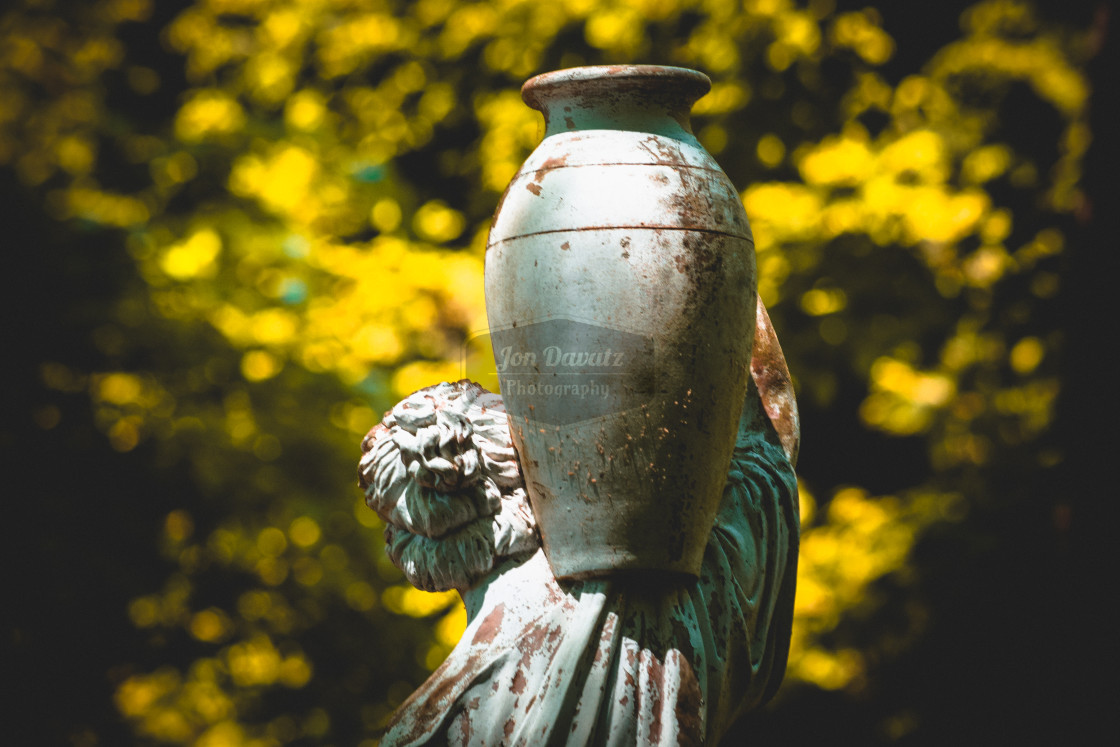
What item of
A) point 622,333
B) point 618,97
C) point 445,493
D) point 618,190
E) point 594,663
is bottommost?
point 594,663

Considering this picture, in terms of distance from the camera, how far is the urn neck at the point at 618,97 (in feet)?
5.87

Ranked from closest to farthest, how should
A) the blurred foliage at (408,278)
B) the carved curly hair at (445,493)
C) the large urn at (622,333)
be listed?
the large urn at (622,333) < the carved curly hair at (445,493) < the blurred foliage at (408,278)

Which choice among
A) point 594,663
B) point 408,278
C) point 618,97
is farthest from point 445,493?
point 408,278

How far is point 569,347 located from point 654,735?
0.64m

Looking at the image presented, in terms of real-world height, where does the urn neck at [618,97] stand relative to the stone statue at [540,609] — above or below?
above

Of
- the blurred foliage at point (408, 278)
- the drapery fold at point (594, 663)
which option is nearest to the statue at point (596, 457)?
the drapery fold at point (594, 663)

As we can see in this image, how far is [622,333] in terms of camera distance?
5.40 ft

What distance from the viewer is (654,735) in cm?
170

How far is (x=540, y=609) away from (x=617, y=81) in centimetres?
90

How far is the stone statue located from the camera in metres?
1.70

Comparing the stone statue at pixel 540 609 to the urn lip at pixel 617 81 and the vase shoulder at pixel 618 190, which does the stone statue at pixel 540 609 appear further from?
the urn lip at pixel 617 81

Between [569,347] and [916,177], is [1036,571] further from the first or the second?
[569,347]

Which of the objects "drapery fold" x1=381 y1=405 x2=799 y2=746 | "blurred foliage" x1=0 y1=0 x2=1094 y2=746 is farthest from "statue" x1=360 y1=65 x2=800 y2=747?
"blurred foliage" x1=0 y1=0 x2=1094 y2=746

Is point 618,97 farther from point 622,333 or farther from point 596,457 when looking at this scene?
point 596,457
